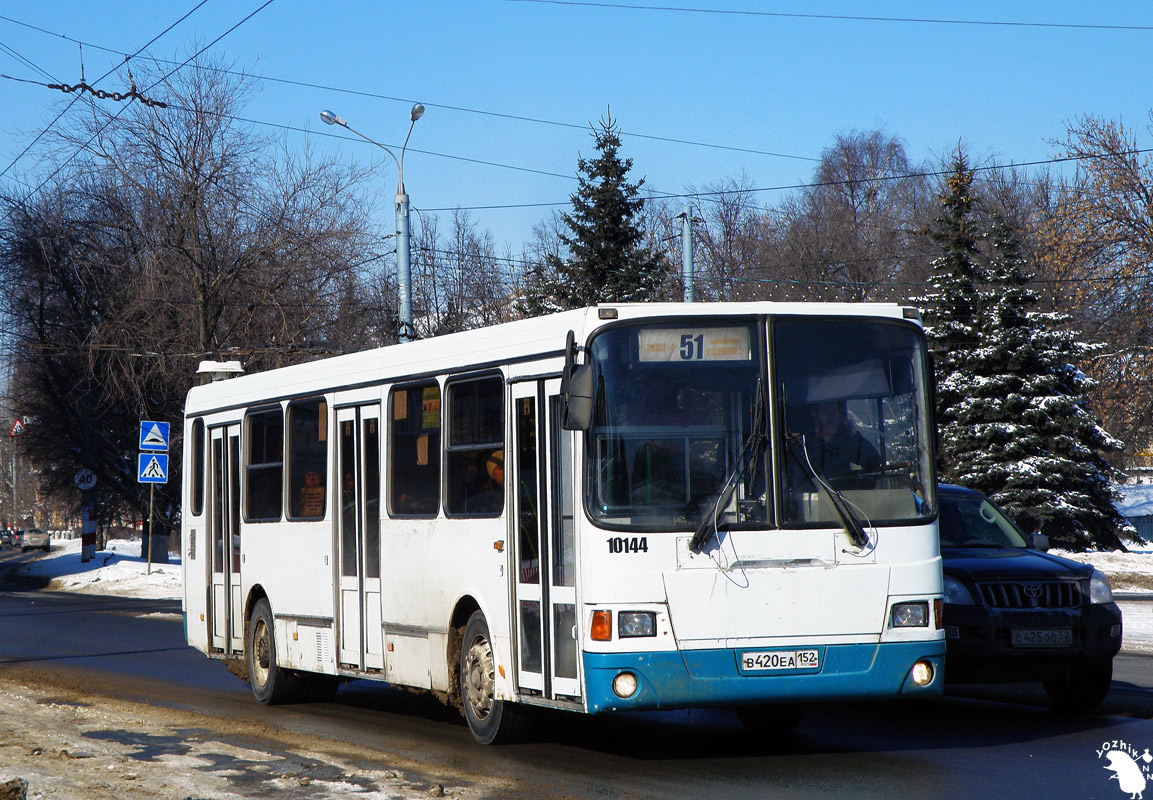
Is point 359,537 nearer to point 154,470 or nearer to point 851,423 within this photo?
point 851,423

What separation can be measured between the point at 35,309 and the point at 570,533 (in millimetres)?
33812

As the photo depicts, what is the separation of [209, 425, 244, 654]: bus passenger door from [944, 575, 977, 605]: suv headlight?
6467 millimetres

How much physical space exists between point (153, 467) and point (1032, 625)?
21844mm

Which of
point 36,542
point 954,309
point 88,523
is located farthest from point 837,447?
point 36,542

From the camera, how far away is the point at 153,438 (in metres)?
28.6

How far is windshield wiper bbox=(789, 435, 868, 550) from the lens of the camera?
8.12 meters

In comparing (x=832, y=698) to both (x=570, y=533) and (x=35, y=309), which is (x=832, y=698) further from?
(x=35, y=309)

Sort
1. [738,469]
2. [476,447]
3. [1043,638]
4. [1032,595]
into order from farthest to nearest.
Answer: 1. [1032,595]
2. [1043,638]
3. [476,447]
4. [738,469]

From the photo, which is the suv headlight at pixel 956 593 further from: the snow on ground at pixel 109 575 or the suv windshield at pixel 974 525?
the snow on ground at pixel 109 575

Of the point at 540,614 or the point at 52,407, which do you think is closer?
the point at 540,614

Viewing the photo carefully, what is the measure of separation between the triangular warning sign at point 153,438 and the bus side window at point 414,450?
63.8 feet

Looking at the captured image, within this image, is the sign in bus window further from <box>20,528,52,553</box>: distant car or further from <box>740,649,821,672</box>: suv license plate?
<box>20,528,52,553</box>: distant car

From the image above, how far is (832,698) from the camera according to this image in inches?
318

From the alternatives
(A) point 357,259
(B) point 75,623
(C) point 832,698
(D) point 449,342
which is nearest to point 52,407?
(A) point 357,259
